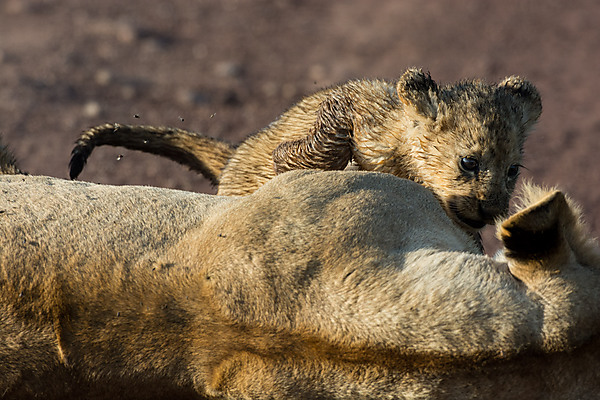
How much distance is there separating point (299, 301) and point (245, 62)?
7.97 metres

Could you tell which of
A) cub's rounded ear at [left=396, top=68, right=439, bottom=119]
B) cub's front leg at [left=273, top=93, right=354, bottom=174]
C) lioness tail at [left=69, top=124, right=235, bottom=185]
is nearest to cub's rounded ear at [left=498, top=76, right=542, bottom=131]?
cub's rounded ear at [left=396, top=68, right=439, bottom=119]

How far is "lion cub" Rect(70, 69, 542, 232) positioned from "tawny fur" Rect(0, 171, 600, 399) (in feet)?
2.89

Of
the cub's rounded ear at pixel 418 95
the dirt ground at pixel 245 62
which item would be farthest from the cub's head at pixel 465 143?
the dirt ground at pixel 245 62

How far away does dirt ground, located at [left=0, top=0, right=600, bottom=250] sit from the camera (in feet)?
27.8

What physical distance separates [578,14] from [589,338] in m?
9.40

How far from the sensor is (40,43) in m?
10.1

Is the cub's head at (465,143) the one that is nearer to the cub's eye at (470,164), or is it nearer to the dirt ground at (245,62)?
the cub's eye at (470,164)

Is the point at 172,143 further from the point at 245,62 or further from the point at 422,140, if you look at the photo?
the point at 245,62

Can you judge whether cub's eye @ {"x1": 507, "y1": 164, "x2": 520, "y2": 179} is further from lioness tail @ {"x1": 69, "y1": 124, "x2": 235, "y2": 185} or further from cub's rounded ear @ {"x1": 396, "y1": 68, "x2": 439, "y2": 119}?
lioness tail @ {"x1": 69, "y1": 124, "x2": 235, "y2": 185}

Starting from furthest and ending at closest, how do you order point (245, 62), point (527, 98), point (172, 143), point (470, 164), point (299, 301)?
point (245, 62) → point (172, 143) → point (527, 98) → point (470, 164) → point (299, 301)

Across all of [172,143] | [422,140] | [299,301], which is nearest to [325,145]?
[422,140]

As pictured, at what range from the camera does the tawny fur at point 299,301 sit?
2.24 metres

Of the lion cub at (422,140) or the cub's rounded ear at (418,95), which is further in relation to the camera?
the cub's rounded ear at (418,95)

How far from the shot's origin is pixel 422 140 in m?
3.81
